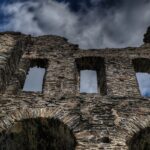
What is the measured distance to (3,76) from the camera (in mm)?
8391

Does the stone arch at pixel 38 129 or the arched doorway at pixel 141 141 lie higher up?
the stone arch at pixel 38 129

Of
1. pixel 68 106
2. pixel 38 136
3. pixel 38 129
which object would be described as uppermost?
pixel 68 106

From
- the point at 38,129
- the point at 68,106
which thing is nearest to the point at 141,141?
the point at 68,106

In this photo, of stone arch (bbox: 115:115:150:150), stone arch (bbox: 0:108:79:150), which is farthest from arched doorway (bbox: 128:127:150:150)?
stone arch (bbox: 0:108:79:150)

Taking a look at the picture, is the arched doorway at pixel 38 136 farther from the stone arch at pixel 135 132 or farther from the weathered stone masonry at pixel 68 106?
the stone arch at pixel 135 132

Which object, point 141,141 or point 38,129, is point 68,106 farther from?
point 141,141

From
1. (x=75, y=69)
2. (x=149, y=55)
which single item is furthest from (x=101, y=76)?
(x=149, y=55)

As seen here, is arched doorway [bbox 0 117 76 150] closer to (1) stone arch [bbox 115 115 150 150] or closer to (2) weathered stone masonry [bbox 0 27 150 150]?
(2) weathered stone masonry [bbox 0 27 150 150]

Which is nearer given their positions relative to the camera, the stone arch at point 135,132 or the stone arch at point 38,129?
the stone arch at point 135,132

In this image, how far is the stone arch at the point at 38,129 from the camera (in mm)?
7117

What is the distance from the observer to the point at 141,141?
286 inches

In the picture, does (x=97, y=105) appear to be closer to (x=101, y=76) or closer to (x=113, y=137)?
(x=113, y=137)

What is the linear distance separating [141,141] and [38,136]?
253 centimetres

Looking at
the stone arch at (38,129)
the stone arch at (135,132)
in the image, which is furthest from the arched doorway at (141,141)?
the stone arch at (38,129)
